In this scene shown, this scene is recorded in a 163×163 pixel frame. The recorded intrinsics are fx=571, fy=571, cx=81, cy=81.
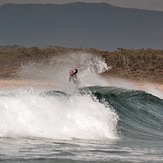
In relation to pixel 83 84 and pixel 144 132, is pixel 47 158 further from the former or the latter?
pixel 83 84

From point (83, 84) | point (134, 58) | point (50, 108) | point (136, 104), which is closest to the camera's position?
point (50, 108)

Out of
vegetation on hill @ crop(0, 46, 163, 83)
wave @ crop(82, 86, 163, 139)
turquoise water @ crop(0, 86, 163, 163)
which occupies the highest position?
vegetation on hill @ crop(0, 46, 163, 83)

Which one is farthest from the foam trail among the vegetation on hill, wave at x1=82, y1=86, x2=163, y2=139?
the vegetation on hill

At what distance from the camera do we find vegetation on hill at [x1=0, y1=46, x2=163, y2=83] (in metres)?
64.9

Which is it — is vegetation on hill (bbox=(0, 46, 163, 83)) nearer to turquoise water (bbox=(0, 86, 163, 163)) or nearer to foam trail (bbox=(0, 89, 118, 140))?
turquoise water (bbox=(0, 86, 163, 163))

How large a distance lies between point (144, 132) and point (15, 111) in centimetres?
595

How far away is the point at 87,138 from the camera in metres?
17.9

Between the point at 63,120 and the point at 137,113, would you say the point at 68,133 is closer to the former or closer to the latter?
the point at 63,120

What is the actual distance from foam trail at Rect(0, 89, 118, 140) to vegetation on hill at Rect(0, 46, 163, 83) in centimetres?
3845

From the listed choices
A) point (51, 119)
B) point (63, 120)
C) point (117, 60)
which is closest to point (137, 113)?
point (63, 120)

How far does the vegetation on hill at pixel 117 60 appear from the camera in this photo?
64938 mm

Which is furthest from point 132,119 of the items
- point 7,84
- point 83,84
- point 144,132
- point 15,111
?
point 7,84

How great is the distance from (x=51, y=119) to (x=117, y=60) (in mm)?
54067

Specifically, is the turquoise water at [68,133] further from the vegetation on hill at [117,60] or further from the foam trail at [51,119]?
the vegetation on hill at [117,60]
